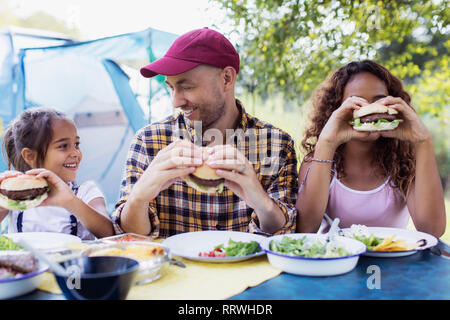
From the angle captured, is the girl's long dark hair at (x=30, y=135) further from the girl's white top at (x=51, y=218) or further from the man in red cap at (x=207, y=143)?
the man in red cap at (x=207, y=143)

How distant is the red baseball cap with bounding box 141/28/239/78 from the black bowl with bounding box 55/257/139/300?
1.36 metres

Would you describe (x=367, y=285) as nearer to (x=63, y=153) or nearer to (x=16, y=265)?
(x=16, y=265)

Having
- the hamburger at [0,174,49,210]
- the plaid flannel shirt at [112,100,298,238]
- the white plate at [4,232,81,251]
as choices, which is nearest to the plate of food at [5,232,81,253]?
the white plate at [4,232,81,251]

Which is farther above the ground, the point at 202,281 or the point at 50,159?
the point at 50,159

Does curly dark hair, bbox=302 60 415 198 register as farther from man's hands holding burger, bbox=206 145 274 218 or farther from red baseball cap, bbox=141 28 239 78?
man's hands holding burger, bbox=206 145 274 218

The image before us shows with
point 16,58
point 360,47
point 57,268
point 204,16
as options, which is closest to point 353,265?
point 57,268

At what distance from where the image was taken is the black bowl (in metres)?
1.17

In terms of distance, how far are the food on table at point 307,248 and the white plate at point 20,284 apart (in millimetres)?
899

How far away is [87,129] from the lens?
5984mm

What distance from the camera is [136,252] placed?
1547mm

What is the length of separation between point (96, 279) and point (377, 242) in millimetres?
1262

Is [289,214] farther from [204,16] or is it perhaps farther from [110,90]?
[110,90]

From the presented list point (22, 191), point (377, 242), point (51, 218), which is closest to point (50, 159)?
point (51, 218)

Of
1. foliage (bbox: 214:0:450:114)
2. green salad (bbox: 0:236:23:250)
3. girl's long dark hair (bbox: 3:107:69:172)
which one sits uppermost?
foliage (bbox: 214:0:450:114)
